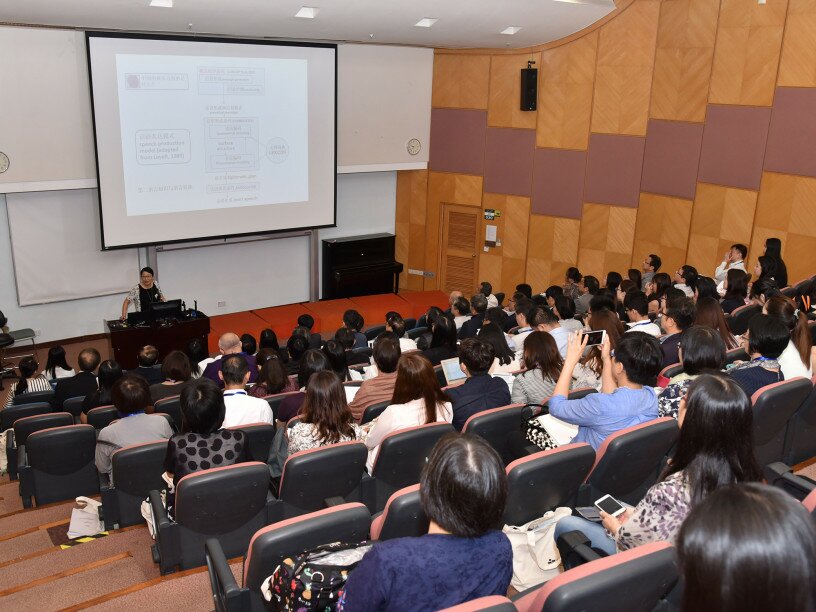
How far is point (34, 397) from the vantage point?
6.11 metres

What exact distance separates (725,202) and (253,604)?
26.9 feet

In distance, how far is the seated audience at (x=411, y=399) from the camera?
12.6ft

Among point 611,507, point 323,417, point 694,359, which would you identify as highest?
point 694,359

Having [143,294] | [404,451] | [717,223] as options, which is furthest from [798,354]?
[143,294]

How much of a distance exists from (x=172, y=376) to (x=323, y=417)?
83.3 inches

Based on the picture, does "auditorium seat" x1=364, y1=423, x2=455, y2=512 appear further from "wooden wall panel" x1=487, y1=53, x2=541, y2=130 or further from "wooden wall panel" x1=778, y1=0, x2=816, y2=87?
"wooden wall panel" x1=487, y1=53, x2=541, y2=130

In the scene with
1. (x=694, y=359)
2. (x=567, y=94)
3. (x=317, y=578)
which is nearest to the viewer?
(x=317, y=578)

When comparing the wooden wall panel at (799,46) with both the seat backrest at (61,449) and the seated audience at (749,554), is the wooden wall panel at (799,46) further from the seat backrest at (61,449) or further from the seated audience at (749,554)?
the seated audience at (749,554)

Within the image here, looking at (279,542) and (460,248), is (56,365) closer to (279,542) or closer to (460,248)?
(279,542)

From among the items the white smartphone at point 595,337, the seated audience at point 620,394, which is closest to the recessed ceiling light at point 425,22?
the white smartphone at point 595,337

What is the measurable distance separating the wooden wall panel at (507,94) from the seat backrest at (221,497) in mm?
8507

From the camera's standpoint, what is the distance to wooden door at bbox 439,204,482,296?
1160 centimetres

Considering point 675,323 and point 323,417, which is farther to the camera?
point 675,323

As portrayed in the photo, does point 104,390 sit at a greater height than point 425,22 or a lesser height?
lesser
